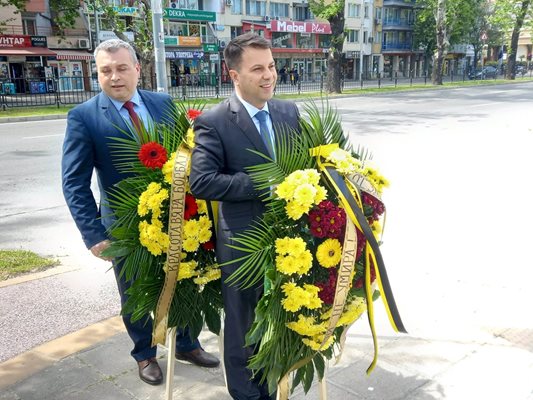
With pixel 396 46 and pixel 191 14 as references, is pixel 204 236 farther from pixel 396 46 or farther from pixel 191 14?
pixel 396 46

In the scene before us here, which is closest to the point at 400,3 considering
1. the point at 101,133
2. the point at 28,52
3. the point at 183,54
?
the point at 183,54

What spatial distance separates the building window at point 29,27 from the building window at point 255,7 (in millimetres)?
17553

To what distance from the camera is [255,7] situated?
46.1 metres

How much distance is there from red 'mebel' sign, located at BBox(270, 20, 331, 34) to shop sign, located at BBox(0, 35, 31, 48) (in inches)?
814

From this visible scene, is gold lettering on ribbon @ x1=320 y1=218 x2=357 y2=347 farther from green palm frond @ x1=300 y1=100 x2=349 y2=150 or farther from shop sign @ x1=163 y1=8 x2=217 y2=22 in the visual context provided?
shop sign @ x1=163 y1=8 x2=217 y2=22

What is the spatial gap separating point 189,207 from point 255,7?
46.4 m

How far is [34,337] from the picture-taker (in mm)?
3629

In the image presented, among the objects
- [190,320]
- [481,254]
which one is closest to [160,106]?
[190,320]

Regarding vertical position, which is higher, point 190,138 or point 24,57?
point 24,57

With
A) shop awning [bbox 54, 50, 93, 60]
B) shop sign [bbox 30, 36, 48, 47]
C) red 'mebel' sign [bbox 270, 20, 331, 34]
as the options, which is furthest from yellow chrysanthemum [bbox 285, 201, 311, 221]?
red 'mebel' sign [bbox 270, 20, 331, 34]

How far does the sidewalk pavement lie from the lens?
2.92 m

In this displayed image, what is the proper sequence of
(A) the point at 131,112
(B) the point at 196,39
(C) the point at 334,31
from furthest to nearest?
(B) the point at 196,39
(C) the point at 334,31
(A) the point at 131,112

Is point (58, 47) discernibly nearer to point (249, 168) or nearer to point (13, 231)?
point (13, 231)

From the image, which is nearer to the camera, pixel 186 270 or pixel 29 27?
pixel 186 270
